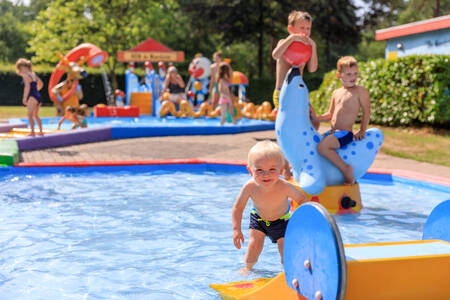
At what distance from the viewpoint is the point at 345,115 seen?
5.73 m

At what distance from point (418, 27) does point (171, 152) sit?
10.2m

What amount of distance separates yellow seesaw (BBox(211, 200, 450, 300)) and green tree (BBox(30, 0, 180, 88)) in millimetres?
29665

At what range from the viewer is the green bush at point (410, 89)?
13016 millimetres

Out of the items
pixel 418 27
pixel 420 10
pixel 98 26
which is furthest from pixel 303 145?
pixel 420 10

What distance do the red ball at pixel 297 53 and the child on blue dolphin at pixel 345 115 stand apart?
0.40 meters

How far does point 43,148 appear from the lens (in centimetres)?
1094

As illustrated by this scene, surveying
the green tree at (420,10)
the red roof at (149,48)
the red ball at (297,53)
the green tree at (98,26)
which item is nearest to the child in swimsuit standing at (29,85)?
the red ball at (297,53)

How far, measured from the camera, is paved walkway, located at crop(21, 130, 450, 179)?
9.08 meters

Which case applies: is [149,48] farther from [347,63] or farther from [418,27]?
[347,63]

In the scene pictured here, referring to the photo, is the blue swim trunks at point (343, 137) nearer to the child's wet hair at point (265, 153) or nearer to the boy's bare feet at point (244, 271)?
the boy's bare feet at point (244, 271)

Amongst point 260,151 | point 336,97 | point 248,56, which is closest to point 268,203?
point 260,151

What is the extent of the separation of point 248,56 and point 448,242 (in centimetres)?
4341

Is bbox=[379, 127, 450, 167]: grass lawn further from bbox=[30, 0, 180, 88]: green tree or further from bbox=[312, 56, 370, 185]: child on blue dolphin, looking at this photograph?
bbox=[30, 0, 180, 88]: green tree

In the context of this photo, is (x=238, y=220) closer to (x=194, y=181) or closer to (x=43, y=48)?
(x=194, y=181)
